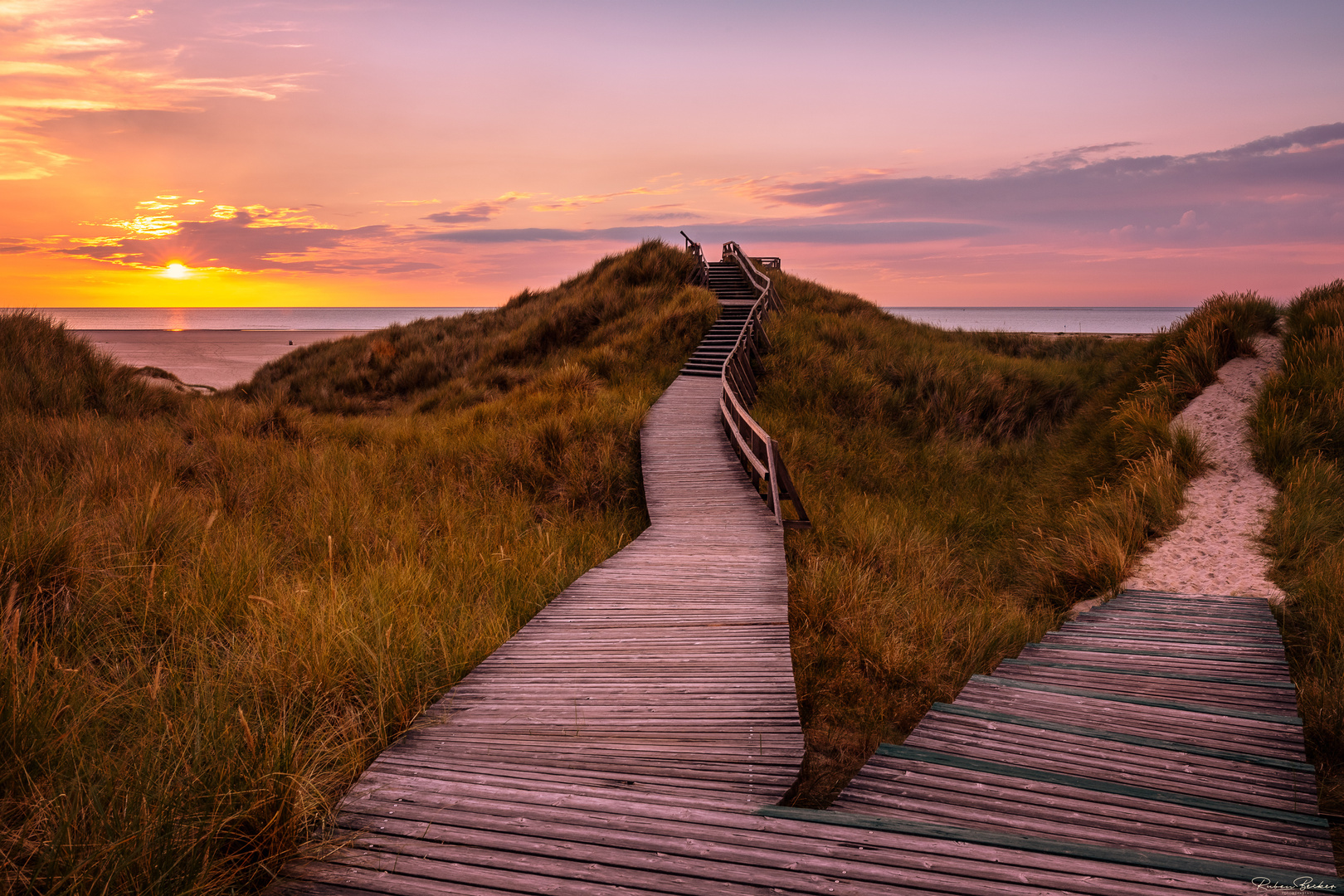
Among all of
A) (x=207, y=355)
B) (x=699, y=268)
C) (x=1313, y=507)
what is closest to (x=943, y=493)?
(x=1313, y=507)

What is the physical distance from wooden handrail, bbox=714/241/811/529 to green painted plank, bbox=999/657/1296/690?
3.95 m

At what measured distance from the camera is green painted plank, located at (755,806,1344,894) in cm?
206

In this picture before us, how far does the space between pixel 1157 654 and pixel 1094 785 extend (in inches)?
104

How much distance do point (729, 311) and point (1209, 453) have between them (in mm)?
16182

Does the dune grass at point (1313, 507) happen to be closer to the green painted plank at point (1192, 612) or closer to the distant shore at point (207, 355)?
the green painted plank at point (1192, 612)

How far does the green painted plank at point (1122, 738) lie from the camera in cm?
303

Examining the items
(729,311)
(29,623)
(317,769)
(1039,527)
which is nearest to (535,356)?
(729,311)

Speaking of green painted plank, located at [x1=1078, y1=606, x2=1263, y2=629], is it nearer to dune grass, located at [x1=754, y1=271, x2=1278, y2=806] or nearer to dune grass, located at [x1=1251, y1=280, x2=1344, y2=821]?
dune grass, located at [x1=1251, y1=280, x2=1344, y2=821]

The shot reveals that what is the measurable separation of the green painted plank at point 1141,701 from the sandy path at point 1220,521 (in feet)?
11.6

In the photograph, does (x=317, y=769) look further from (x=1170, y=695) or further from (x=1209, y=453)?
(x=1209, y=453)

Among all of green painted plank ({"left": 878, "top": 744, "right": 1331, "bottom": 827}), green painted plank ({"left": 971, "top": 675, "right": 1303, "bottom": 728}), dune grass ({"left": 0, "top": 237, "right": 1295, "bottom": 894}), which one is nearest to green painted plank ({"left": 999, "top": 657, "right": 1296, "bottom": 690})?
green painted plank ({"left": 971, "top": 675, "right": 1303, "bottom": 728})

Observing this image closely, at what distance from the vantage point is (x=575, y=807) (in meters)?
2.76

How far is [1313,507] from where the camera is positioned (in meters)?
7.78

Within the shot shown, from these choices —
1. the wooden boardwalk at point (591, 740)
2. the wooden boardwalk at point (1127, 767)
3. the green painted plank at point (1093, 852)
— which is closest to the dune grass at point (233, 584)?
the wooden boardwalk at point (591, 740)
